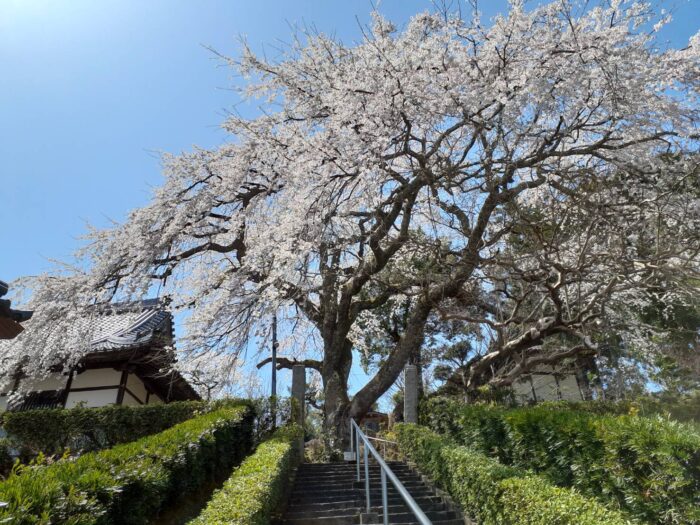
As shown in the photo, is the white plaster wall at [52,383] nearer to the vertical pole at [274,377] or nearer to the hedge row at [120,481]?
the vertical pole at [274,377]

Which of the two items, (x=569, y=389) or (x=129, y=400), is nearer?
(x=129, y=400)

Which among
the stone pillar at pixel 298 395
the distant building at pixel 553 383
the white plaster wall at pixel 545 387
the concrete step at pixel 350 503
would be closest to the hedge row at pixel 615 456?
the concrete step at pixel 350 503

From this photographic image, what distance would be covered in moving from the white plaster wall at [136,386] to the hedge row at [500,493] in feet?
25.5

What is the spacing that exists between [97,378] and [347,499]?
7.59 meters

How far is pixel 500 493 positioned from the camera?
4.84 meters

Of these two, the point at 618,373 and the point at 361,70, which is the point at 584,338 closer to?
the point at 361,70

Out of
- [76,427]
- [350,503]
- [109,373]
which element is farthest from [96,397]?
[350,503]

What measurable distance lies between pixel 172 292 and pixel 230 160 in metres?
3.59

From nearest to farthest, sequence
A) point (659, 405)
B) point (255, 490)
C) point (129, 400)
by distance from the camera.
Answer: point (255, 490), point (129, 400), point (659, 405)

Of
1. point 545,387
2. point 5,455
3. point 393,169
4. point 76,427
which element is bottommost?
point 5,455

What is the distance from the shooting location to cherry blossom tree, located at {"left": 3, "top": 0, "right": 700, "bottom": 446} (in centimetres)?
628

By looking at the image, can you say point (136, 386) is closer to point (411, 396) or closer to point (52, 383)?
point (52, 383)

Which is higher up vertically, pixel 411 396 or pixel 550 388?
pixel 550 388

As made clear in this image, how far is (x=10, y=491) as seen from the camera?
285cm
